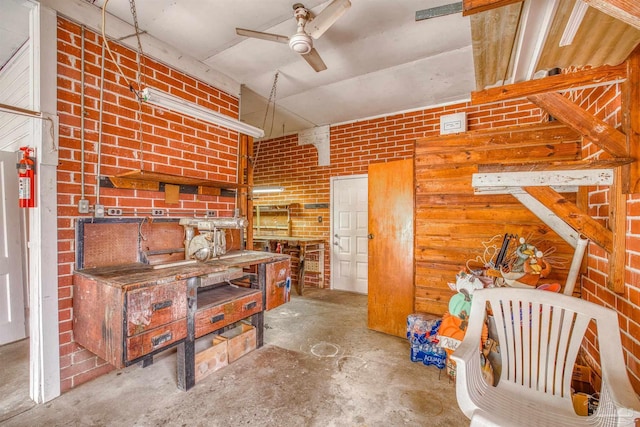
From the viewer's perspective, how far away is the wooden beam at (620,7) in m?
0.86

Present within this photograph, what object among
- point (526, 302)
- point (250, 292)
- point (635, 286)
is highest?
point (635, 286)

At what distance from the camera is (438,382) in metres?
2.27

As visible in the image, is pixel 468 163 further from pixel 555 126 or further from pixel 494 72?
pixel 494 72

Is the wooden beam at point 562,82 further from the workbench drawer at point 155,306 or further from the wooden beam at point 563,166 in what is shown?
the workbench drawer at point 155,306

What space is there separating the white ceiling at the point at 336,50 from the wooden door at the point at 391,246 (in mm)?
1077

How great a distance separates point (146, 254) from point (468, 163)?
302 centimetres

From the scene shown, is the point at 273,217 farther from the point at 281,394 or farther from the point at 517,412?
the point at 517,412

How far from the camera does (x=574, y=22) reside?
114 cm

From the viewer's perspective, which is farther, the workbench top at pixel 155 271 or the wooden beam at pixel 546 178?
the workbench top at pixel 155 271

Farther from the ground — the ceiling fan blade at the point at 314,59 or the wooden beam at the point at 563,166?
the ceiling fan blade at the point at 314,59

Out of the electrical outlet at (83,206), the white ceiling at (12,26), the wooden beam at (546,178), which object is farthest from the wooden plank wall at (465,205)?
the white ceiling at (12,26)

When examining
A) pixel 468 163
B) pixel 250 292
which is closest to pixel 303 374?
pixel 250 292

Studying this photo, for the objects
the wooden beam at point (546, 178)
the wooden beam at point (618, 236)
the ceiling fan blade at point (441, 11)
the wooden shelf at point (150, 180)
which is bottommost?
the wooden beam at point (618, 236)

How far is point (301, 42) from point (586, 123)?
1.87 metres
